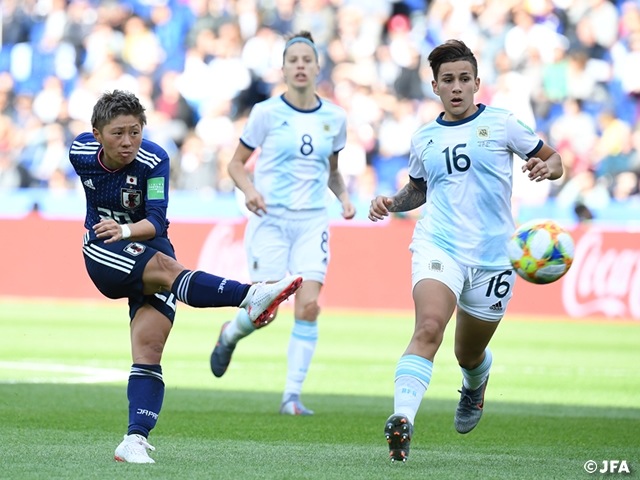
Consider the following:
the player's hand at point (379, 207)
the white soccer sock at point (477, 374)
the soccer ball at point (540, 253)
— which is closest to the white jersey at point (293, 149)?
the white soccer sock at point (477, 374)

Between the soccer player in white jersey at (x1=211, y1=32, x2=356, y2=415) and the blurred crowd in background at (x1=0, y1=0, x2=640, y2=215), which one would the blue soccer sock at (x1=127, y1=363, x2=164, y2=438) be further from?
the blurred crowd in background at (x1=0, y1=0, x2=640, y2=215)

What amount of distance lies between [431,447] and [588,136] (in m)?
14.5

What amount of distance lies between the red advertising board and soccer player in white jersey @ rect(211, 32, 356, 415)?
8.46 metres

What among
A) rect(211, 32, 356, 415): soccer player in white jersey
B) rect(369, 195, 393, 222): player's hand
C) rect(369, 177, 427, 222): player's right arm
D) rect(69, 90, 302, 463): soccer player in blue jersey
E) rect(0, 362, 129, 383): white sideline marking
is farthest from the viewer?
rect(0, 362, 129, 383): white sideline marking

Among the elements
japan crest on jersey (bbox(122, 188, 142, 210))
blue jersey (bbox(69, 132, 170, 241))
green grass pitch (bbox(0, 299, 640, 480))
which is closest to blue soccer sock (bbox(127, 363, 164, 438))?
green grass pitch (bbox(0, 299, 640, 480))

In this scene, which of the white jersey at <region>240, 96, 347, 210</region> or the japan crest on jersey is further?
the white jersey at <region>240, 96, 347, 210</region>

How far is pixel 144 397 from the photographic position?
20.7 ft

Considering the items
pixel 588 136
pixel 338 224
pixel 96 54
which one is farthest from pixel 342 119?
pixel 96 54

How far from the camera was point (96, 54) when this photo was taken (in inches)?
997

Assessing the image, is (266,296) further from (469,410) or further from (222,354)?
(222,354)

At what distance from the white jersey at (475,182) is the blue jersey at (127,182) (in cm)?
159

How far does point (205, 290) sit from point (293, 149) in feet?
12.1

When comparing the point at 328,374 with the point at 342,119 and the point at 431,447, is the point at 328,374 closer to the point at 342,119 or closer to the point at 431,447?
the point at 342,119

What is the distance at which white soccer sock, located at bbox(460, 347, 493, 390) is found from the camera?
743 cm
